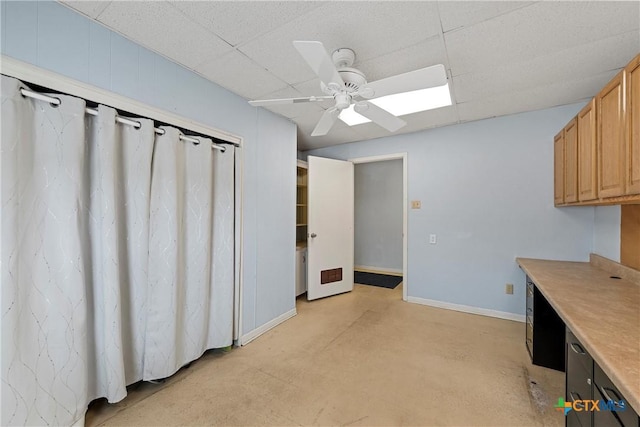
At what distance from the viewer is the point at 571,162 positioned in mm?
2307

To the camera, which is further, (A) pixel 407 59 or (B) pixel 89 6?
(A) pixel 407 59

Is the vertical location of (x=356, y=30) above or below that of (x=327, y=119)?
above

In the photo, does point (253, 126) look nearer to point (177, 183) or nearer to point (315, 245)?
point (177, 183)

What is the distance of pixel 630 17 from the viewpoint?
1.50m

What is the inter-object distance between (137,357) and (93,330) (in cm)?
38

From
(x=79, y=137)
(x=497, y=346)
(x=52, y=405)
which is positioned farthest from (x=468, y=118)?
(x=52, y=405)

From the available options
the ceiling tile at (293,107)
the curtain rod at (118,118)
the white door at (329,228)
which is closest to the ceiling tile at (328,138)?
Answer: the white door at (329,228)

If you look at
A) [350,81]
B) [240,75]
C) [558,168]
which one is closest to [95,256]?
[240,75]

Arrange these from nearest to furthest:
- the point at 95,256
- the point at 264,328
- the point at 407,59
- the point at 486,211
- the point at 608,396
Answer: the point at 608,396
the point at 95,256
the point at 407,59
the point at 264,328
the point at 486,211

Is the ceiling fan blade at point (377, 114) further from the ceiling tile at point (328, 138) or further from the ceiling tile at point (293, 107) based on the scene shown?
the ceiling tile at point (328, 138)

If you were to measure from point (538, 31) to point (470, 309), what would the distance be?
291cm

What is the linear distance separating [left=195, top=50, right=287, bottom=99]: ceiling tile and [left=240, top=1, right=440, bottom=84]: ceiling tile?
0.13 m

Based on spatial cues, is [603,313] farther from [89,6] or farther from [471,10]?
[89,6]

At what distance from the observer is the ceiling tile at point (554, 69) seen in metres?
1.77
